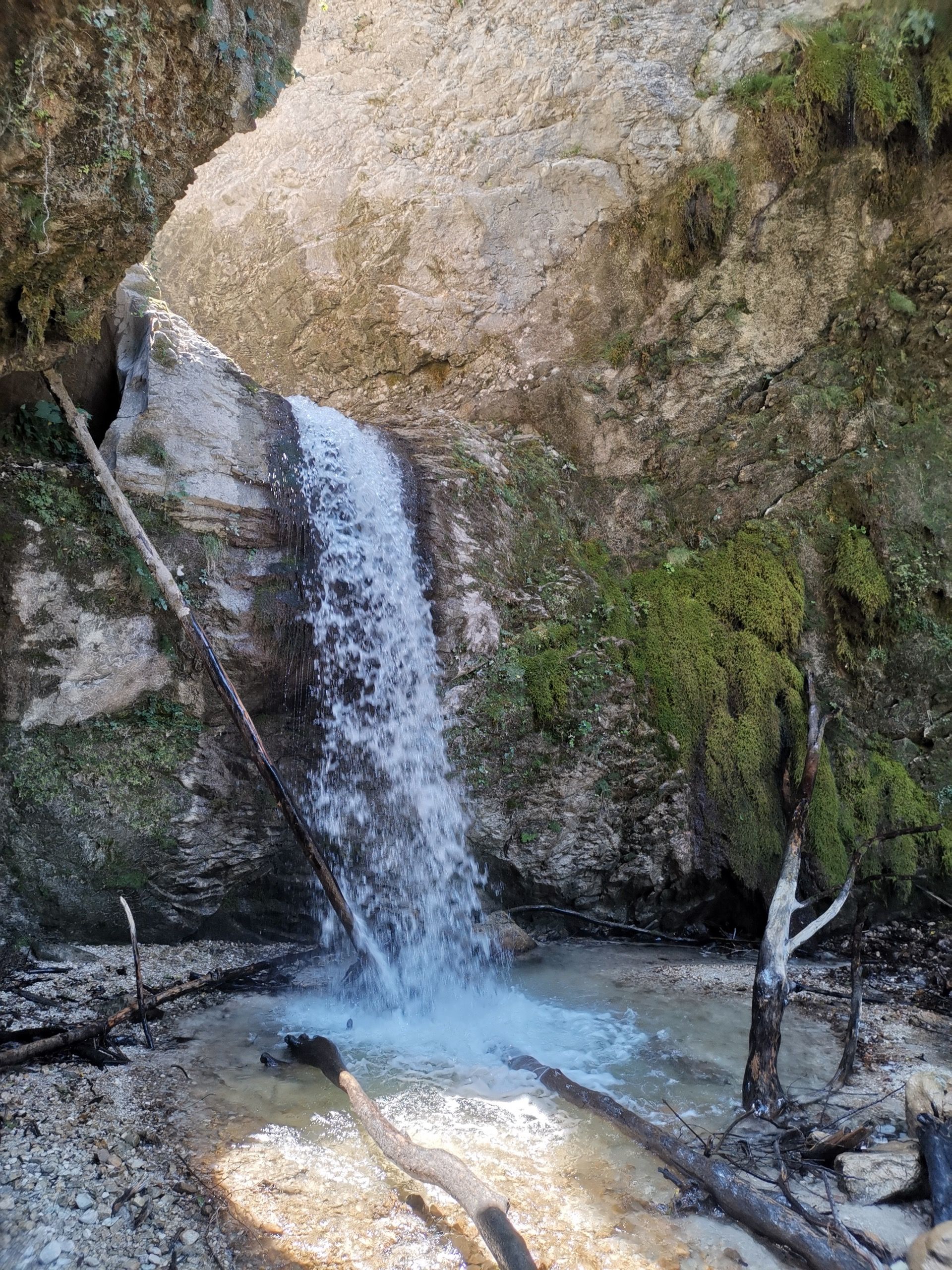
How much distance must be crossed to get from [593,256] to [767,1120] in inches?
360

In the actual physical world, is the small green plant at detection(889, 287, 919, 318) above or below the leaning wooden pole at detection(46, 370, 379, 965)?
above

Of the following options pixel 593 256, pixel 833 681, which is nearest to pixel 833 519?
pixel 833 681

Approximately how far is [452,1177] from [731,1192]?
3.32ft

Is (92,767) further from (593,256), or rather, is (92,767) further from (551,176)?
(551,176)

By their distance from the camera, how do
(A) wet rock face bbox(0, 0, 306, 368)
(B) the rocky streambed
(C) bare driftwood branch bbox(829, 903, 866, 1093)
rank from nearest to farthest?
(B) the rocky streambed < (A) wet rock face bbox(0, 0, 306, 368) < (C) bare driftwood branch bbox(829, 903, 866, 1093)

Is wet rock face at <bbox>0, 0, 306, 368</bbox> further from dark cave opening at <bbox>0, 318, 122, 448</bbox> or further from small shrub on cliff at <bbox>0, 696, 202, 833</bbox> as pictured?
small shrub on cliff at <bbox>0, 696, 202, 833</bbox>

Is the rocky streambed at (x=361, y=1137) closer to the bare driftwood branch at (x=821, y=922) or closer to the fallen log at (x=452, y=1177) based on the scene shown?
the fallen log at (x=452, y=1177)

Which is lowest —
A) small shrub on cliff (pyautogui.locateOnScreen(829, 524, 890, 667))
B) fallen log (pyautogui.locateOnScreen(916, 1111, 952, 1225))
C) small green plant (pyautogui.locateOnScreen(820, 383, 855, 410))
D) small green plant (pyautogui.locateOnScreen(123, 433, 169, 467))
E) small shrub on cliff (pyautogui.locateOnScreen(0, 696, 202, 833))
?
fallen log (pyautogui.locateOnScreen(916, 1111, 952, 1225))

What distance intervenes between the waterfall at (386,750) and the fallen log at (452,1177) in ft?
6.79

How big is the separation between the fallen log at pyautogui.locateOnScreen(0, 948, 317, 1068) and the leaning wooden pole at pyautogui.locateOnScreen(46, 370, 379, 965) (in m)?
0.65

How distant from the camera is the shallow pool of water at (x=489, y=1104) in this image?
260 centimetres

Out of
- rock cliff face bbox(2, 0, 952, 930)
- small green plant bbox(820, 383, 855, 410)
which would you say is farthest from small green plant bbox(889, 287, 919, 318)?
small green plant bbox(820, 383, 855, 410)

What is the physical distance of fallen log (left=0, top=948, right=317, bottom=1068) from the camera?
11.3 feet

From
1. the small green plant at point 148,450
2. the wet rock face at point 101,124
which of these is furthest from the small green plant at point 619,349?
the small green plant at point 148,450
